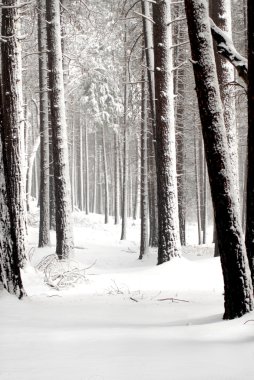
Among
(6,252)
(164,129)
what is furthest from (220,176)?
(164,129)

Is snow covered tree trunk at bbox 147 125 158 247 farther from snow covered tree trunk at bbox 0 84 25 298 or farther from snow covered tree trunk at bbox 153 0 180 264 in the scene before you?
snow covered tree trunk at bbox 0 84 25 298

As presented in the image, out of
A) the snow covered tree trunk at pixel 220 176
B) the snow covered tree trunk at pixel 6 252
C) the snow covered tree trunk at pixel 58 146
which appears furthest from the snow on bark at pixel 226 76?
the snow covered tree trunk at pixel 6 252

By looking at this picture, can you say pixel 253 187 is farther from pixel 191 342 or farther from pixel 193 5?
pixel 193 5

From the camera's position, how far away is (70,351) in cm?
342

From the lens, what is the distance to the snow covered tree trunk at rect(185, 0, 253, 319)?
14.9 feet

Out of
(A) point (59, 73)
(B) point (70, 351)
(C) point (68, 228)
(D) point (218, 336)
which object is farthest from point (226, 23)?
(B) point (70, 351)

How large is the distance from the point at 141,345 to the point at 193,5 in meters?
3.51

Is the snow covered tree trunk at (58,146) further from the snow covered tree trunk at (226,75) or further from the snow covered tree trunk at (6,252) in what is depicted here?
the snow covered tree trunk at (6,252)

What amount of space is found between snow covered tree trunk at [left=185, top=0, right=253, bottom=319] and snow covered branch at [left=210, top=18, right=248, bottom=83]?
0.48 meters

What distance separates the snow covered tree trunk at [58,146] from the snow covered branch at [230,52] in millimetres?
7272

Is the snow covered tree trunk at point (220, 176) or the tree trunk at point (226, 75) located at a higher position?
the tree trunk at point (226, 75)

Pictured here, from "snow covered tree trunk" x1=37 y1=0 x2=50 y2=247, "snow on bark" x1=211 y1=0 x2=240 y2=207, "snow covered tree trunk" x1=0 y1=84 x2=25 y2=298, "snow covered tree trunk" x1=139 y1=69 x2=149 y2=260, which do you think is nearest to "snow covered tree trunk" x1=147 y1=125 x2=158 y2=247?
"snow covered tree trunk" x1=139 y1=69 x2=149 y2=260

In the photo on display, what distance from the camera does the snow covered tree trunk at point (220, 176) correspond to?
14.9 feet

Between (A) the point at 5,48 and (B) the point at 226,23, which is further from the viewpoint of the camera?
(B) the point at 226,23
